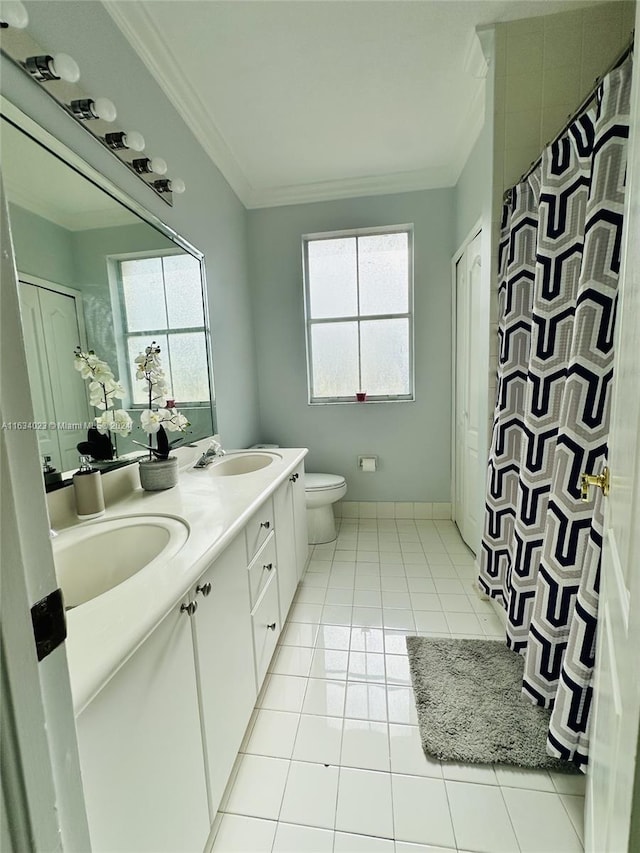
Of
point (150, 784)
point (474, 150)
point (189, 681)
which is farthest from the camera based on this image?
point (474, 150)

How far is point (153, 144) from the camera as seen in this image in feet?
→ 5.32

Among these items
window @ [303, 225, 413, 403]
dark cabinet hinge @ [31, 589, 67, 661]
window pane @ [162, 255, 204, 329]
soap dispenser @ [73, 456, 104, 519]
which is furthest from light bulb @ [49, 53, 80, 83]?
window @ [303, 225, 413, 403]

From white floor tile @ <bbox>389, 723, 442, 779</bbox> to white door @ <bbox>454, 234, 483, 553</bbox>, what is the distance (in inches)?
45.9

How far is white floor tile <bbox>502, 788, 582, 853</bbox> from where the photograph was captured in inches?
36.9

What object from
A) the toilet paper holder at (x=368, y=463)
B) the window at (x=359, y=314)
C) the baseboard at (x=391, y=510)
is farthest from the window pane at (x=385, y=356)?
the baseboard at (x=391, y=510)

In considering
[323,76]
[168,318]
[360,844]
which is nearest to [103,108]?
[168,318]

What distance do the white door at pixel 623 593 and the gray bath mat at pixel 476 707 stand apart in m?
0.46

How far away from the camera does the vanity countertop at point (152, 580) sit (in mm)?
551

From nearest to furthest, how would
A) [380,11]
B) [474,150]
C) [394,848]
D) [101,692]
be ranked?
1. [101,692]
2. [394,848]
3. [380,11]
4. [474,150]

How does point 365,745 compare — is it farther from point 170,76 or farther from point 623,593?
point 170,76

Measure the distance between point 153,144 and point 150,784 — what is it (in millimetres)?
2223

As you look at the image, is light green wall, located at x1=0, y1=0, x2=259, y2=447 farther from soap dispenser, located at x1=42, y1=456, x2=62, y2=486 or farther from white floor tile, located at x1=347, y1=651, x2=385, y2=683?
white floor tile, located at x1=347, y1=651, x2=385, y2=683

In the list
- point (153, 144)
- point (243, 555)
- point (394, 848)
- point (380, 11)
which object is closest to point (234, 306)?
point (153, 144)

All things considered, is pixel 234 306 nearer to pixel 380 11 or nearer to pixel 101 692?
pixel 380 11
